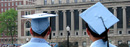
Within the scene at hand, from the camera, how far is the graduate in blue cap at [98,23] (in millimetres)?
5082

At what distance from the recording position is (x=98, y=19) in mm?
5148

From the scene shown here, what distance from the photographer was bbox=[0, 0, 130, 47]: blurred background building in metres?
75.6

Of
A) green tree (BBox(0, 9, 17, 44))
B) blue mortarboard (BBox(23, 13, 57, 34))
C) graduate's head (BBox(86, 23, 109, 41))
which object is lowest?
green tree (BBox(0, 9, 17, 44))

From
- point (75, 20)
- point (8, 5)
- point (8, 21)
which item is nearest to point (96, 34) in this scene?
point (75, 20)

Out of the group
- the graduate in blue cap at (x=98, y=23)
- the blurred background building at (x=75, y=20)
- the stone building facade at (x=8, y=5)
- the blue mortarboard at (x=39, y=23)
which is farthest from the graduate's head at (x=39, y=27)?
the stone building facade at (x=8, y=5)

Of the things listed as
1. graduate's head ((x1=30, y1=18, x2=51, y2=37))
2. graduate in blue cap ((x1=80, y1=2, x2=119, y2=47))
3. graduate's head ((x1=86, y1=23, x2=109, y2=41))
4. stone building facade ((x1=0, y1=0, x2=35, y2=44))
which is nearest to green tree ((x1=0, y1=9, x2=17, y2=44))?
stone building facade ((x1=0, y1=0, x2=35, y2=44))

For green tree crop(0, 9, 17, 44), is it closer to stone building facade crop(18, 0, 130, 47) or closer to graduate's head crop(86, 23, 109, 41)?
stone building facade crop(18, 0, 130, 47)

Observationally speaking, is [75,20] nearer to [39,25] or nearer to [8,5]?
[8,5]

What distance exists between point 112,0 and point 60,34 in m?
16.7

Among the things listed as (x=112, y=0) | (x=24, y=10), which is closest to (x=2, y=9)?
(x=24, y=10)

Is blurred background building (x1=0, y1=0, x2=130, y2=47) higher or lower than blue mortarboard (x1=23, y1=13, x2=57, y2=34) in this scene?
lower

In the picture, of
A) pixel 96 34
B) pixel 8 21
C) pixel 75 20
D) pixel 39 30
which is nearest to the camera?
pixel 96 34

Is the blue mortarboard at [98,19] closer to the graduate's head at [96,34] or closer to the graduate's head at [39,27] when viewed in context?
the graduate's head at [96,34]

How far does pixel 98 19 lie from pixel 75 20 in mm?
78638
